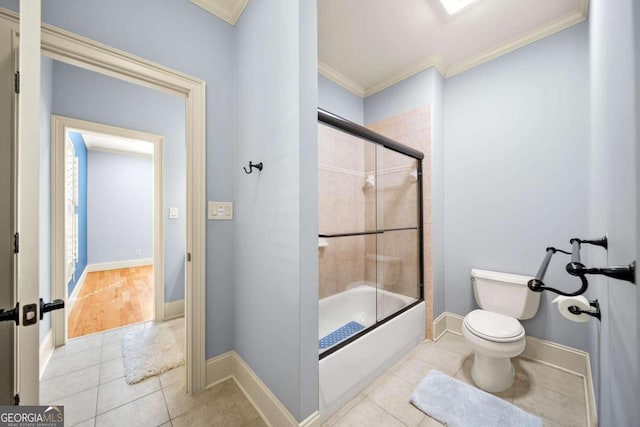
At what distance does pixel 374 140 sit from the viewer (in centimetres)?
187

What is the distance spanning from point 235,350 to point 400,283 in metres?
1.55

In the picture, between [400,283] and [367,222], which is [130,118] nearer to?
[367,222]

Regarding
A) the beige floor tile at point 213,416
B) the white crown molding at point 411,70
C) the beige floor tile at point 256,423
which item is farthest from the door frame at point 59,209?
the white crown molding at point 411,70

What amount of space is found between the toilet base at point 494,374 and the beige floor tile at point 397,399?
1.55ft

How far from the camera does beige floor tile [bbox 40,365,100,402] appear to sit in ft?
4.78

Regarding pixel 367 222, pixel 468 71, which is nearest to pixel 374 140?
pixel 367 222

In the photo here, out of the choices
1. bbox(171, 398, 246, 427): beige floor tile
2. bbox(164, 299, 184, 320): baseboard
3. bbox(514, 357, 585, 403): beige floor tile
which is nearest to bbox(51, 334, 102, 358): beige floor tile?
bbox(164, 299, 184, 320): baseboard

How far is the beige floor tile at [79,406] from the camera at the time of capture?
1.30 meters

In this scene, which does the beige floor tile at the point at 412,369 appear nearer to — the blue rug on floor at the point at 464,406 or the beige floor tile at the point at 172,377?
the blue rug on floor at the point at 464,406

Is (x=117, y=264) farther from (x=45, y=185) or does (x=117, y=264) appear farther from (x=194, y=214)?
(x=194, y=214)

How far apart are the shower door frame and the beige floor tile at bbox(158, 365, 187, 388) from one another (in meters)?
1.12

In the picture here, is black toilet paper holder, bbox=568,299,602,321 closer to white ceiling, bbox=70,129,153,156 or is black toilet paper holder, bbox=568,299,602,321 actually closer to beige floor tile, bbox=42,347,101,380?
beige floor tile, bbox=42,347,101,380

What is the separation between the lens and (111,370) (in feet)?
5.58

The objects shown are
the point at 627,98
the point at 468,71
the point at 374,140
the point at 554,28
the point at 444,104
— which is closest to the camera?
the point at 627,98
